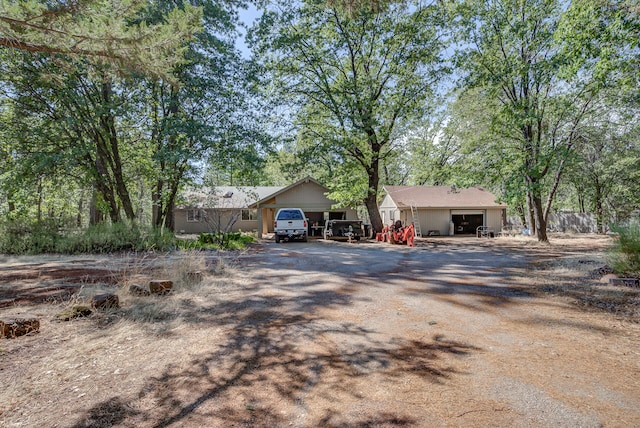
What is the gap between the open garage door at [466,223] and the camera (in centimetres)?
2586

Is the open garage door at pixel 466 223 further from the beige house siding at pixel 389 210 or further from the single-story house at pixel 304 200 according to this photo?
the single-story house at pixel 304 200

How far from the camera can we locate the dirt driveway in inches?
99.6

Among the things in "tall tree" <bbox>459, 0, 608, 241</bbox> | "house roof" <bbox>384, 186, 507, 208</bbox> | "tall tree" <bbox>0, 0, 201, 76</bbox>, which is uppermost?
"tall tree" <bbox>459, 0, 608, 241</bbox>

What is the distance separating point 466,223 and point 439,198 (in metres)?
3.13

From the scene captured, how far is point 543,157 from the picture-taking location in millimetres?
13664

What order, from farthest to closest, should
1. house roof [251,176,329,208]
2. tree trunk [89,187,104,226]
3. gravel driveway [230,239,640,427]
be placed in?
house roof [251,176,329,208], tree trunk [89,187,104,226], gravel driveway [230,239,640,427]

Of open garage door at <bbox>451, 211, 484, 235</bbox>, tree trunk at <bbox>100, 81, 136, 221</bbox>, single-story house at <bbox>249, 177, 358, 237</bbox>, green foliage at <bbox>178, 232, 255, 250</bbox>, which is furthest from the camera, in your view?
open garage door at <bbox>451, 211, 484, 235</bbox>

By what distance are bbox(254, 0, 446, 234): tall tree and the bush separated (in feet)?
40.8

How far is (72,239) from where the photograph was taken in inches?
478

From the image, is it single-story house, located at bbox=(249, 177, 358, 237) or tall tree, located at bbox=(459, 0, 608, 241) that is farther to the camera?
single-story house, located at bbox=(249, 177, 358, 237)

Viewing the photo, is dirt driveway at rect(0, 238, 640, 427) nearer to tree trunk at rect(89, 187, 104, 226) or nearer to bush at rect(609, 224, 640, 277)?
bush at rect(609, 224, 640, 277)

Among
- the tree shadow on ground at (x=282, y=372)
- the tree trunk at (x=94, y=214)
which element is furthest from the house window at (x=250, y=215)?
the tree shadow on ground at (x=282, y=372)

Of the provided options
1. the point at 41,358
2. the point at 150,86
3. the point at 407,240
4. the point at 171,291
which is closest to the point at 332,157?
the point at 407,240

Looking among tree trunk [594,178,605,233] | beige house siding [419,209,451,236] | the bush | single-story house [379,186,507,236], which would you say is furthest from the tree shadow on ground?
tree trunk [594,178,605,233]
